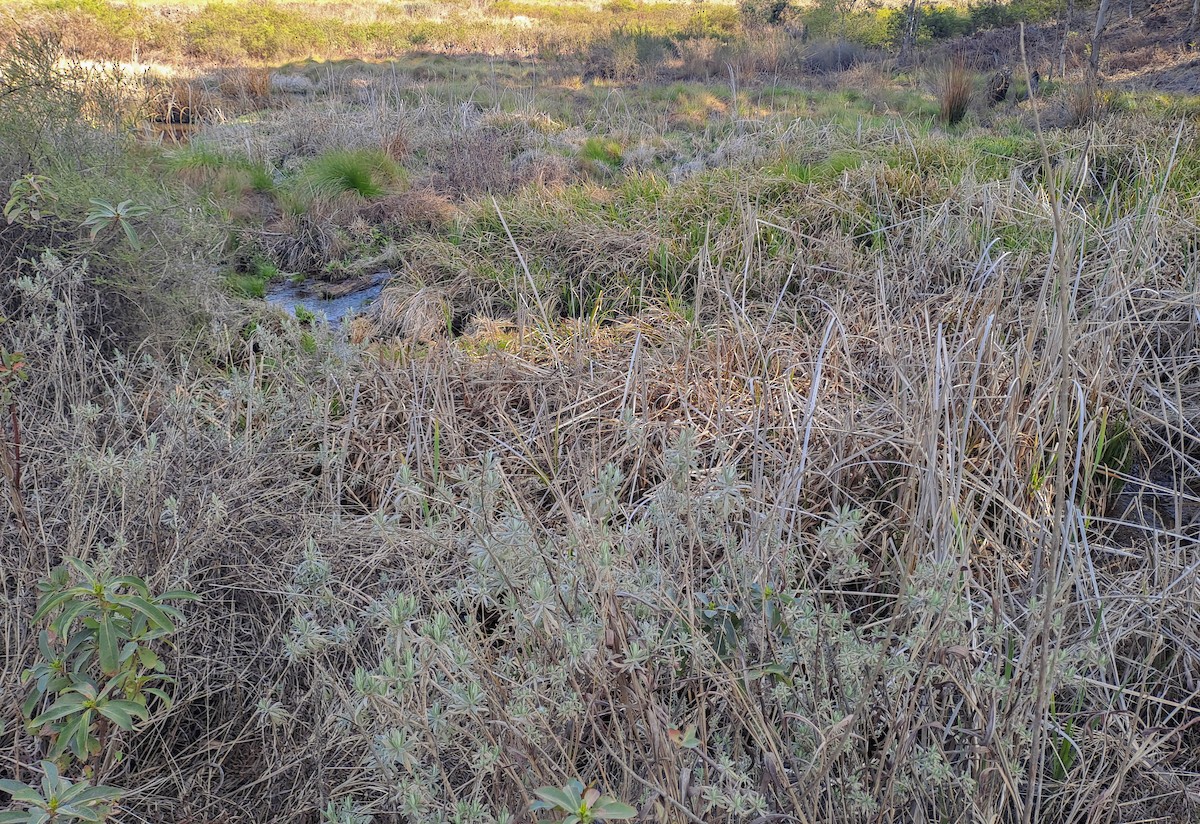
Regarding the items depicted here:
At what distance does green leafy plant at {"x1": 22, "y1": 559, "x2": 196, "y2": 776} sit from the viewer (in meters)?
1.26

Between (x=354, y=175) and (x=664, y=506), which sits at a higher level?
(x=354, y=175)

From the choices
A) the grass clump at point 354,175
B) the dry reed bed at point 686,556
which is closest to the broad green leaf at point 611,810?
the dry reed bed at point 686,556

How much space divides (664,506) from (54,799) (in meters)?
0.99

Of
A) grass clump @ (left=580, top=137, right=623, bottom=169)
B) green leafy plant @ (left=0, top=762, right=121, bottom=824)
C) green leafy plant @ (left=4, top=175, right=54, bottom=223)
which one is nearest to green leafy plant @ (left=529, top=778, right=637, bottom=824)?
green leafy plant @ (left=0, top=762, right=121, bottom=824)

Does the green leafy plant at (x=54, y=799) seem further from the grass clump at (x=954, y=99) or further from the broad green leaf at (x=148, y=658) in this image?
the grass clump at (x=954, y=99)

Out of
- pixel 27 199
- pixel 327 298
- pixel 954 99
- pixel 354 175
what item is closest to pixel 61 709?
pixel 27 199

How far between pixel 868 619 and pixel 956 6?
27307mm

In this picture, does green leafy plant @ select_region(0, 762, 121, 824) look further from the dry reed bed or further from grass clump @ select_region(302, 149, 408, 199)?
grass clump @ select_region(302, 149, 408, 199)

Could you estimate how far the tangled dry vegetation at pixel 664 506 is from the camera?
1196mm

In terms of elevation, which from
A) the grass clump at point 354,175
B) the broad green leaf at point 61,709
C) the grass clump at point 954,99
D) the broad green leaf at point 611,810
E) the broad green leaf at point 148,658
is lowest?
the broad green leaf at point 61,709

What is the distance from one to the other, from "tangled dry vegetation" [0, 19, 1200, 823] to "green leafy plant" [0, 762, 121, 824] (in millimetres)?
326

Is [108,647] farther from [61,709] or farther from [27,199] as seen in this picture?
[27,199]

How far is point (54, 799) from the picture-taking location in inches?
43.5

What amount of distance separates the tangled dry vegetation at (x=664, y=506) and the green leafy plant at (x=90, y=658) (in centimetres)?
18
